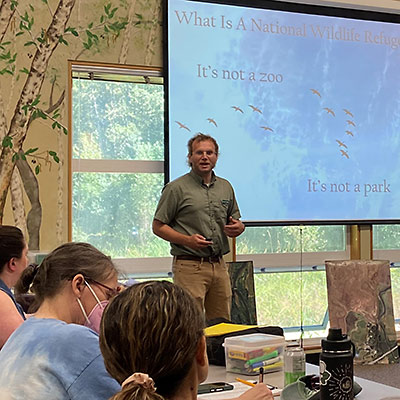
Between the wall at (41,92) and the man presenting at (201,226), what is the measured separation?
30.8 inches

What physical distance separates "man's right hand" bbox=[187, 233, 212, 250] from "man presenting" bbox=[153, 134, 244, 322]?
1.8 inches

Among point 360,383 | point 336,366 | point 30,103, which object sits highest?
point 30,103

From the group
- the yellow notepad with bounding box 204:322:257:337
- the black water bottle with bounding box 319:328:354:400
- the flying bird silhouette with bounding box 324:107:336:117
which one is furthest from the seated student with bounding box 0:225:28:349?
the flying bird silhouette with bounding box 324:107:336:117

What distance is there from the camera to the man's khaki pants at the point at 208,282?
4.04 m

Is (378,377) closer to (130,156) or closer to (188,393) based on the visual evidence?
(188,393)

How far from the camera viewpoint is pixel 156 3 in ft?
15.3

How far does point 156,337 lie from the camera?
115 centimetres

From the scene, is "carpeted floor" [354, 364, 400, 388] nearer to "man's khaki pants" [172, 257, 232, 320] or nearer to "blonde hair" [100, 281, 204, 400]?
"man's khaki pants" [172, 257, 232, 320]

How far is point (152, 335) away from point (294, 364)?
0.85 metres

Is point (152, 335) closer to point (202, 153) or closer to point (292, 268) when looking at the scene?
point (202, 153)

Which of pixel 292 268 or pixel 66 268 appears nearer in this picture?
pixel 66 268

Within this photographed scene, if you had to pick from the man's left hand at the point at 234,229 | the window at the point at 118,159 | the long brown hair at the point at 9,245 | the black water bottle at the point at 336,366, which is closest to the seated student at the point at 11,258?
the long brown hair at the point at 9,245

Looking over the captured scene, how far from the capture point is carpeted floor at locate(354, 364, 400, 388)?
9.33 ft

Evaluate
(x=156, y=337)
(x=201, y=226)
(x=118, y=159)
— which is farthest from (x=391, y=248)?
(x=156, y=337)
